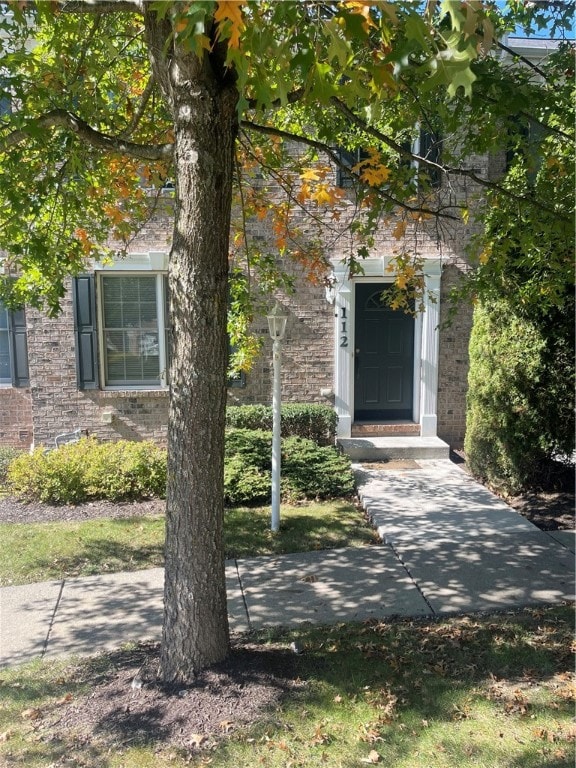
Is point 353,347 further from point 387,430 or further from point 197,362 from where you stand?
point 197,362

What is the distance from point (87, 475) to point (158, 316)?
113 inches

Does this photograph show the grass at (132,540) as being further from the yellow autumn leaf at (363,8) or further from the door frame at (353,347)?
the yellow autumn leaf at (363,8)

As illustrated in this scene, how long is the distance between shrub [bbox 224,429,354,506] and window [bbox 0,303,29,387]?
3.45 meters

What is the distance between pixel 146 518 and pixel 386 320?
4.87m

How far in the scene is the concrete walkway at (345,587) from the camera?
15.3 feet

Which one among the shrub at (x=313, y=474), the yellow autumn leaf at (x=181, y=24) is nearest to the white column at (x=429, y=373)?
the shrub at (x=313, y=474)

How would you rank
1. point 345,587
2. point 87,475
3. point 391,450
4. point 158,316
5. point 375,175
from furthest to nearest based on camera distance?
point 158,316 → point 391,450 → point 87,475 → point 345,587 → point 375,175

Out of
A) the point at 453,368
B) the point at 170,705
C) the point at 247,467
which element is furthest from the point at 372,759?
the point at 453,368

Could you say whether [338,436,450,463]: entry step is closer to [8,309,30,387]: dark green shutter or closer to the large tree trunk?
[8,309,30,387]: dark green shutter

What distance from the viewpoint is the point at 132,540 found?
21.3 feet

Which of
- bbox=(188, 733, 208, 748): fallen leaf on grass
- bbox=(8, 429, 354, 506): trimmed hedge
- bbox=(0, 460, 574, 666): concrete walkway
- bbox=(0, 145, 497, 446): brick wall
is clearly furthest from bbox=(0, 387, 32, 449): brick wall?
bbox=(188, 733, 208, 748): fallen leaf on grass

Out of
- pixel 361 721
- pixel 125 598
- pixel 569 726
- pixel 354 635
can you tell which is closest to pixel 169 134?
pixel 125 598

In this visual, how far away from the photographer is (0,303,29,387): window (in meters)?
9.25

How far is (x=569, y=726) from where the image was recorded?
3316 mm
